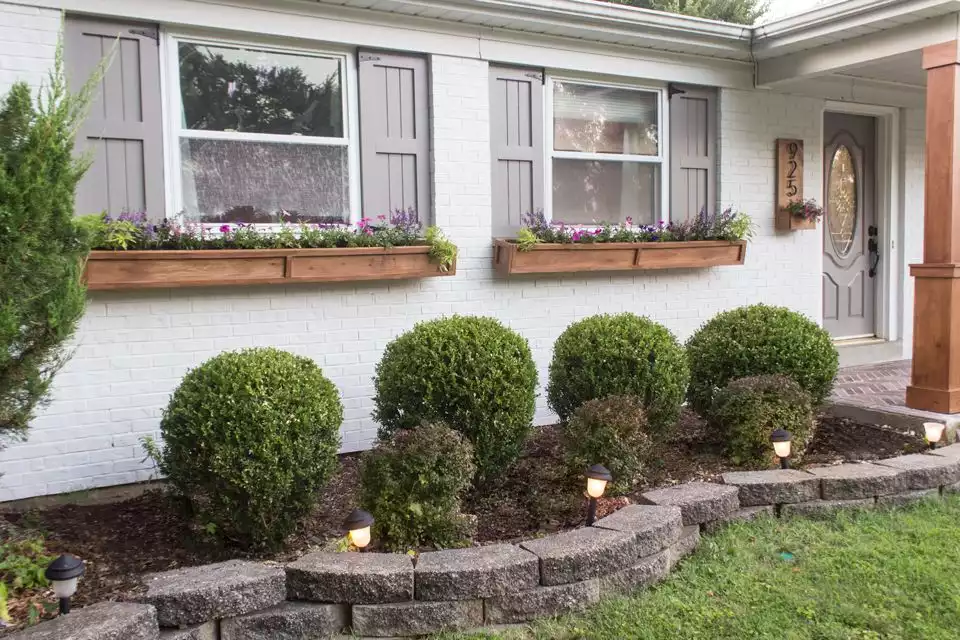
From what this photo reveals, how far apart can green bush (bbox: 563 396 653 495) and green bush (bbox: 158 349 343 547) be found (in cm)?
127

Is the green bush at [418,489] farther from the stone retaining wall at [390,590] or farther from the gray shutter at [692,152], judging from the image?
the gray shutter at [692,152]

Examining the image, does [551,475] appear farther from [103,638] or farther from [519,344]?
[103,638]

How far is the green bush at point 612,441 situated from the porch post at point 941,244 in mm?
2351

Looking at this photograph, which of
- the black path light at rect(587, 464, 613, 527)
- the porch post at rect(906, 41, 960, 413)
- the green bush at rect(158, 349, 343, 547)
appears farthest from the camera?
the porch post at rect(906, 41, 960, 413)

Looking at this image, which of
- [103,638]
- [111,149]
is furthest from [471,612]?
[111,149]

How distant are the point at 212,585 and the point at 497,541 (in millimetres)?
1286

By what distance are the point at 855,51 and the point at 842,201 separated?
83.1 inches

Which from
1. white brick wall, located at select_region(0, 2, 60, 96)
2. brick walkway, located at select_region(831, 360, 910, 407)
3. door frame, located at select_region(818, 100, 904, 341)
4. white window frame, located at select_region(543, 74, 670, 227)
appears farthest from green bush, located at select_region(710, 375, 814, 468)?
white brick wall, located at select_region(0, 2, 60, 96)

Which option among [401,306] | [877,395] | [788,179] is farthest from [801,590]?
[788,179]

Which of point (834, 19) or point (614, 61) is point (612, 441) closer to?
point (614, 61)

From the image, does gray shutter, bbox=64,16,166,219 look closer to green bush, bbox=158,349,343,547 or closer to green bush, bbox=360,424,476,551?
green bush, bbox=158,349,343,547

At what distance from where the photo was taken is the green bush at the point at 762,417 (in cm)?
429

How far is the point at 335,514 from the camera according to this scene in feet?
12.4

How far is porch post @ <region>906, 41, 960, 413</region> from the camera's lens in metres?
4.98
